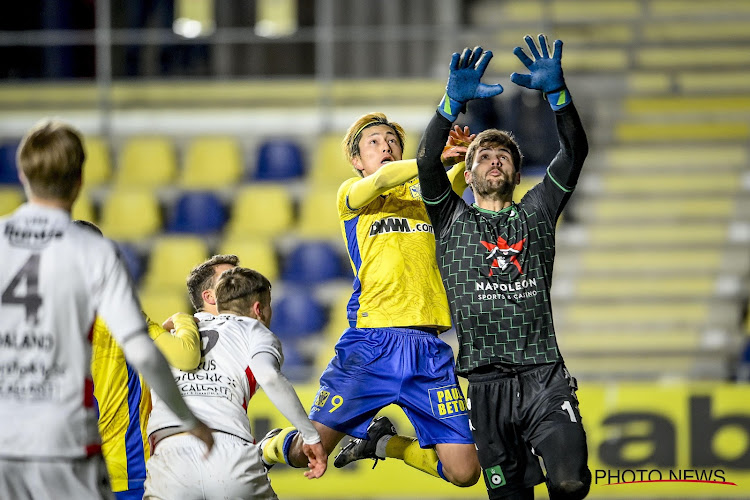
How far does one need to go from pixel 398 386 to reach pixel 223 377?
1.05 m

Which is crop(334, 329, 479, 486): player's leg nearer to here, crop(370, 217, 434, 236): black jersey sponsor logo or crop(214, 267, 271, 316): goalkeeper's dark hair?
crop(370, 217, 434, 236): black jersey sponsor logo

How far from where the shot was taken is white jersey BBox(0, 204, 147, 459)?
135 inches

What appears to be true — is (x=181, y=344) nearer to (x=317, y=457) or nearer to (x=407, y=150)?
(x=317, y=457)

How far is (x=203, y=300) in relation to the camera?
509cm

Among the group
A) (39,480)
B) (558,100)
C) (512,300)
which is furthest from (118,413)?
(558,100)

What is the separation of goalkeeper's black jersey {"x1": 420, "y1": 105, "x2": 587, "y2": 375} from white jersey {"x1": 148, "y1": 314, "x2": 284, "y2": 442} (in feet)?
3.19

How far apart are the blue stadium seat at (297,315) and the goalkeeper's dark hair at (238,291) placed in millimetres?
5669

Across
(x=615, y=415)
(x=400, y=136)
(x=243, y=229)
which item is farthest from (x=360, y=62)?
(x=400, y=136)

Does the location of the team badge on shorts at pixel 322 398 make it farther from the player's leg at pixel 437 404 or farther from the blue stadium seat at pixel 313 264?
the blue stadium seat at pixel 313 264

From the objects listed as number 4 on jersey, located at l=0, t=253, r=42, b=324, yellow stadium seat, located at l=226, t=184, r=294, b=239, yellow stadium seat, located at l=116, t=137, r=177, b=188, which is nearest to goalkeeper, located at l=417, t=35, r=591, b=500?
number 4 on jersey, located at l=0, t=253, r=42, b=324

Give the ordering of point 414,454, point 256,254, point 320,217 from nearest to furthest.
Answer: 1. point 414,454
2. point 256,254
3. point 320,217

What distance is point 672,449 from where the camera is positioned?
868 centimetres

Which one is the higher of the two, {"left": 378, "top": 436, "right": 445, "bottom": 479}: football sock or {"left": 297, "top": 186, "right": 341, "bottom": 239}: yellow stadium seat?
{"left": 297, "top": 186, "right": 341, "bottom": 239}: yellow stadium seat

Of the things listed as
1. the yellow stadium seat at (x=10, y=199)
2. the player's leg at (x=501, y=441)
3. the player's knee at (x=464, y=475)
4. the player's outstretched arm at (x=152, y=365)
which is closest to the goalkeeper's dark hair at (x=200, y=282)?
the player's leg at (x=501, y=441)
